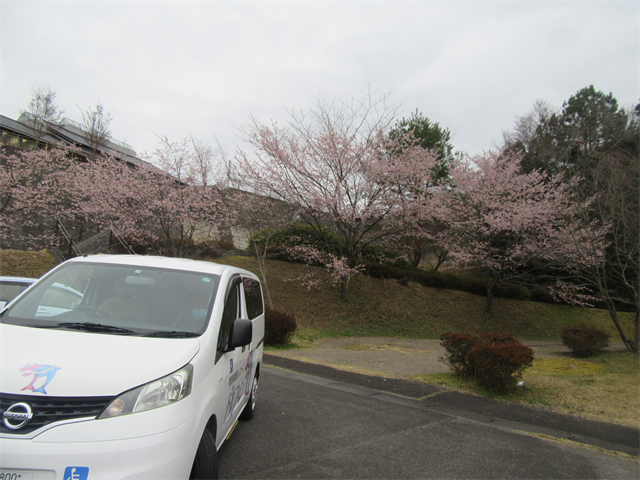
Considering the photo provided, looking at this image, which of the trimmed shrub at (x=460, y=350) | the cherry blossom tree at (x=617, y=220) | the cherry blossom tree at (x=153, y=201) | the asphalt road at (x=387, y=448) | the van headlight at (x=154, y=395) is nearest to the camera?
the van headlight at (x=154, y=395)

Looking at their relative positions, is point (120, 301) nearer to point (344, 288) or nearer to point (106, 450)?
point (106, 450)

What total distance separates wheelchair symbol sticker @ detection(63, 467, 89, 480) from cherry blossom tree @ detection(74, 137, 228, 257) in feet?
48.5

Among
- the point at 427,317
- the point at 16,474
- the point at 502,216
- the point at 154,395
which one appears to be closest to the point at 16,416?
the point at 16,474

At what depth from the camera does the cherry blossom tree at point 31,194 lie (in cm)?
1784

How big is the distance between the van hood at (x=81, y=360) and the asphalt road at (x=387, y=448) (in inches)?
59.3

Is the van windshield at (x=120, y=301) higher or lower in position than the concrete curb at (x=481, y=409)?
higher

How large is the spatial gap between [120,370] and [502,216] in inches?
778

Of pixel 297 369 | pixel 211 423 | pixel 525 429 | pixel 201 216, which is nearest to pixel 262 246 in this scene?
pixel 201 216

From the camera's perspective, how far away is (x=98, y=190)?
1675 cm

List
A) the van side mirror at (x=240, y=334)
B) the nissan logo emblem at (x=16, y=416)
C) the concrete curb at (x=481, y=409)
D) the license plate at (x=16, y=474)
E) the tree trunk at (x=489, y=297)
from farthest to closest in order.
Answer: the tree trunk at (x=489, y=297) → the concrete curb at (x=481, y=409) → the van side mirror at (x=240, y=334) → the nissan logo emblem at (x=16, y=416) → the license plate at (x=16, y=474)

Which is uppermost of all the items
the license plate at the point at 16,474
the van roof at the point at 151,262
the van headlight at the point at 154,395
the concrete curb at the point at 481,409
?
the van roof at the point at 151,262

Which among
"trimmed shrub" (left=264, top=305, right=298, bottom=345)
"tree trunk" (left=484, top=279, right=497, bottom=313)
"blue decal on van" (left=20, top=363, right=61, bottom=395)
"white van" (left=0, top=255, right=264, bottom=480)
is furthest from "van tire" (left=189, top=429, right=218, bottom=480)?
"tree trunk" (left=484, top=279, right=497, bottom=313)

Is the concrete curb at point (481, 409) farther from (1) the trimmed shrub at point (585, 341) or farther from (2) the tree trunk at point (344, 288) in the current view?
(2) the tree trunk at point (344, 288)

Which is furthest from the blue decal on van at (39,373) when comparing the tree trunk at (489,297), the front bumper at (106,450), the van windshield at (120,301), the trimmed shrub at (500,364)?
the tree trunk at (489,297)
